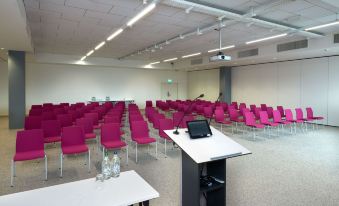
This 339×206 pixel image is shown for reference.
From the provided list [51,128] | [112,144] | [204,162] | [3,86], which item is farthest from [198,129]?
[3,86]

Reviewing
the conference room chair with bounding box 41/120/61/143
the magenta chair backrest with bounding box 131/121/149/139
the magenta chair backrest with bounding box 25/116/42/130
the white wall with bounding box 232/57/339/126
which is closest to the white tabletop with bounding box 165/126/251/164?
the magenta chair backrest with bounding box 131/121/149/139

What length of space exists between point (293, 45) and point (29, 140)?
10.2m

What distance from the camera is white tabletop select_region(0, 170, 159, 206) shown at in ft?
5.99

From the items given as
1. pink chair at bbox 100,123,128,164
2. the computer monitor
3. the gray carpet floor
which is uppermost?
the computer monitor

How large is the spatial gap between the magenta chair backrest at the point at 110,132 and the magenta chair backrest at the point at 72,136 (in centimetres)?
51

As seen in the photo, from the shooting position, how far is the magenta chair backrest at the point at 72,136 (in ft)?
16.3

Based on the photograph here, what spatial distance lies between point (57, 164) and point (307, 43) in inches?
393

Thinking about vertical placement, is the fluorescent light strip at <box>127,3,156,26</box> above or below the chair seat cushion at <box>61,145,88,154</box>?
above

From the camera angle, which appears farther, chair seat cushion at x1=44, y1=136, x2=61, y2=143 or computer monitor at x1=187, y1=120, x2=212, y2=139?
chair seat cushion at x1=44, y1=136, x2=61, y2=143

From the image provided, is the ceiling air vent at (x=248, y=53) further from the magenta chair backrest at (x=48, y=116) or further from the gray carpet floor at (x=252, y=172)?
the magenta chair backrest at (x=48, y=116)

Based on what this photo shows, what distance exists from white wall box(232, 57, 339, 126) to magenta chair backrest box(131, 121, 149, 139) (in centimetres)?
954

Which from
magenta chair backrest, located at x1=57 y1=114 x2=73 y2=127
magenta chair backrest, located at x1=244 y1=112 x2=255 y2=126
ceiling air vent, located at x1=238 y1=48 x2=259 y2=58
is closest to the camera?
magenta chair backrest, located at x1=57 y1=114 x2=73 y2=127

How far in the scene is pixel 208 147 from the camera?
256cm

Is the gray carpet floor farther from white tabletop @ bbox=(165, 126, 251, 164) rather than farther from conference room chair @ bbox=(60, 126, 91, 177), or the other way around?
white tabletop @ bbox=(165, 126, 251, 164)
